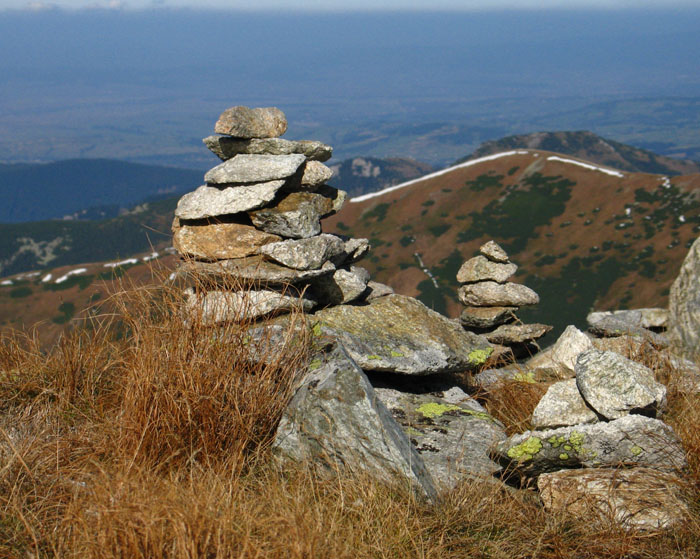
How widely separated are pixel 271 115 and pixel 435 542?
831cm

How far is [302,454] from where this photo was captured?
5.40 m

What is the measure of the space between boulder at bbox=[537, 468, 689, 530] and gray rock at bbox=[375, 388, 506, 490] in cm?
69

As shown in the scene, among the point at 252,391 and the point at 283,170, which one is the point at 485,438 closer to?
the point at 252,391

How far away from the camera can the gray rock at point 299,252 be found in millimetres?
8805

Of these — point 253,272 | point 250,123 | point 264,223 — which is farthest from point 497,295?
point 253,272

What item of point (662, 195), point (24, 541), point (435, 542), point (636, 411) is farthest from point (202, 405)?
point (662, 195)

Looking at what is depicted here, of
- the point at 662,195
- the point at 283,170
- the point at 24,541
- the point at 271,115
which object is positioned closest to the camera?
the point at 24,541

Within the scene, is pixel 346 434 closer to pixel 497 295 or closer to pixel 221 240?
pixel 221 240

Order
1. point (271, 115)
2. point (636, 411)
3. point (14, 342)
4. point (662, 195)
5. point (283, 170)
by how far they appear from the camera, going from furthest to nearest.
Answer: point (662, 195) → point (271, 115) → point (283, 170) → point (14, 342) → point (636, 411)

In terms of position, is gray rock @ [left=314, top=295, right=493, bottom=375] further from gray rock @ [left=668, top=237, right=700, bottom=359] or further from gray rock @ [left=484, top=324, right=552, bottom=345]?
gray rock @ [left=668, top=237, right=700, bottom=359]

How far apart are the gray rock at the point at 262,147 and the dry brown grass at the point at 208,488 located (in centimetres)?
463

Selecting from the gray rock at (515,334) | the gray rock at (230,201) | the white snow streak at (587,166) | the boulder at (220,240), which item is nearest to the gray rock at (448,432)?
the boulder at (220,240)

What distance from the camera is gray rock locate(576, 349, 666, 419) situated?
6457 millimetres

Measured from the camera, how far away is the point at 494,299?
49.8 ft
